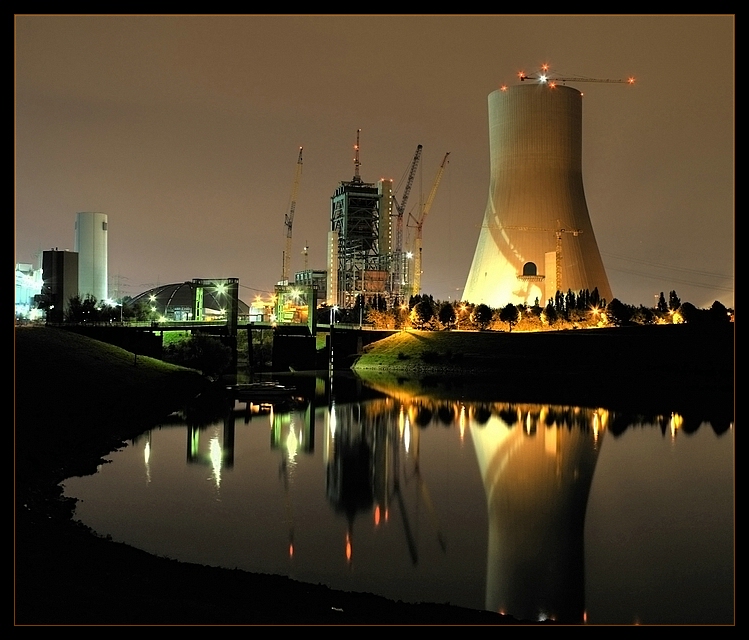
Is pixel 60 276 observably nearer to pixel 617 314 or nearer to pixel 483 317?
pixel 483 317

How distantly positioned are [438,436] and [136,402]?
31.4ft

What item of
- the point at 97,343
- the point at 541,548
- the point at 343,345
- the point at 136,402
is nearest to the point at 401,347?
the point at 343,345

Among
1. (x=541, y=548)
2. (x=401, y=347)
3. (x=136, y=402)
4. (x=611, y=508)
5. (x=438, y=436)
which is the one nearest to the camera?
(x=541, y=548)

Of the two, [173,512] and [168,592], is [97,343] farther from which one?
[168,592]

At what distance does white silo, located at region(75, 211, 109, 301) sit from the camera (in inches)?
2089

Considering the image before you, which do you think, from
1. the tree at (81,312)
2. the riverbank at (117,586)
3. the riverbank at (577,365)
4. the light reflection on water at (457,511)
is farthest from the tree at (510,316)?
the riverbank at (117,586)

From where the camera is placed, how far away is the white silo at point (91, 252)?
53.1 metres

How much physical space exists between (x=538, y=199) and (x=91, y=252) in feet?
103

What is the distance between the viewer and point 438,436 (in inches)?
864

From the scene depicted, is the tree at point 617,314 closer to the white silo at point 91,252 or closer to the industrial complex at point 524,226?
the industrial complex at point 524,226

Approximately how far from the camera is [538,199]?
50.8 m

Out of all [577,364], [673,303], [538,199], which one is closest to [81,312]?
[577,364]

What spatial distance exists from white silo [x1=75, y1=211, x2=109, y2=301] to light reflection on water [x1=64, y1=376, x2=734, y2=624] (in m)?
34.9
